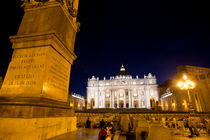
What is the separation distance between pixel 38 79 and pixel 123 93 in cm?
7404

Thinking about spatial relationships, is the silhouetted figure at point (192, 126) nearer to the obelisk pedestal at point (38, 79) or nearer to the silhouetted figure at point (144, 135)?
the silhouetted figure at point (144, 135)

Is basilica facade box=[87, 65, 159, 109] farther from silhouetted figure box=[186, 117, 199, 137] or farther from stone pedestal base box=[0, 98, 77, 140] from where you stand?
stone pedestal base box=[0, 98, 77, 140]

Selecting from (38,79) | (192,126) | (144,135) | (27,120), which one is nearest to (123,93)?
(192,126)

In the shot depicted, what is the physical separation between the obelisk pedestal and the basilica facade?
7058cm

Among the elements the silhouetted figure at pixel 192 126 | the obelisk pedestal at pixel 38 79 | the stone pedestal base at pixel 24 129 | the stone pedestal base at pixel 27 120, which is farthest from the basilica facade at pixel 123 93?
the stone pedestal base at pixel 24 129

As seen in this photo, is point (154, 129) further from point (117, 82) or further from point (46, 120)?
point (117, 82)

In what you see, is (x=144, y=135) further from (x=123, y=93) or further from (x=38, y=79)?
(x=123, y=93)

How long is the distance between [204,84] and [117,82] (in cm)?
5348

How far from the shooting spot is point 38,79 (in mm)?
4023

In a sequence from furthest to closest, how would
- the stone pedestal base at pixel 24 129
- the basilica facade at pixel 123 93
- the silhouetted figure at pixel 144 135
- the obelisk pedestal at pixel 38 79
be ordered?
1. the basilica facade at pixel 123 93
2. the silhouetted figure at pixel 144 135
3. the obelisk pedestal at pixel 38 79
4. the stone pedestal base at pixel 24 129

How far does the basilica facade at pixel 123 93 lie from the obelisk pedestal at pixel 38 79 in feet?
232

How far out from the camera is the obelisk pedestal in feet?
10.6

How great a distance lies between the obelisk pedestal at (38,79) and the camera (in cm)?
323

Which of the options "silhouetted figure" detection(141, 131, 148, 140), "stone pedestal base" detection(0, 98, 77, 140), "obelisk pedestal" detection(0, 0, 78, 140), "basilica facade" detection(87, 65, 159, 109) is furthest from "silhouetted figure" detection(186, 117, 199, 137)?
"basilica facade" detection(87, 65, 159, 109)
